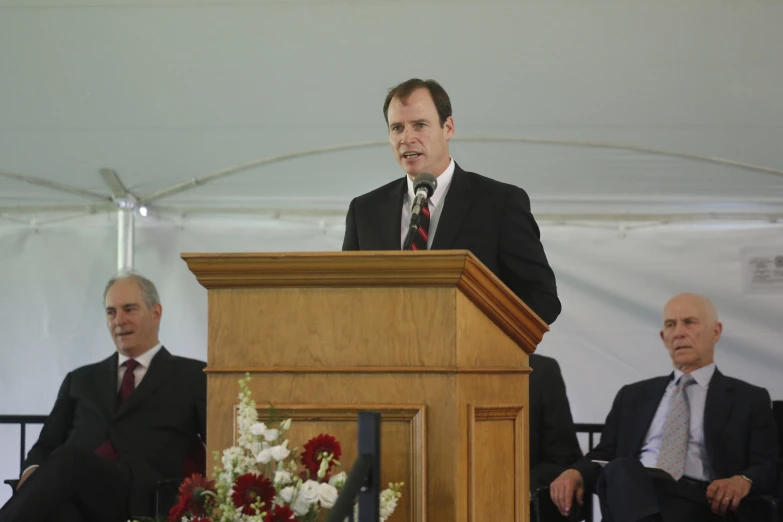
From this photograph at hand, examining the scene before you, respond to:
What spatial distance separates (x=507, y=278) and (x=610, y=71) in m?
1.68

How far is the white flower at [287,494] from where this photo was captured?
165 centimetres

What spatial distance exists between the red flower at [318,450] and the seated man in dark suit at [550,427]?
2.52 meters

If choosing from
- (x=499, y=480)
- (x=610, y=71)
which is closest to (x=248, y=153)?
(x=610, y=71)

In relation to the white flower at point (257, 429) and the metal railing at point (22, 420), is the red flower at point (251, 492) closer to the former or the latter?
the white flower at point (257, 429)

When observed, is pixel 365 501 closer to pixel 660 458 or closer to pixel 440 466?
pixel 440 466

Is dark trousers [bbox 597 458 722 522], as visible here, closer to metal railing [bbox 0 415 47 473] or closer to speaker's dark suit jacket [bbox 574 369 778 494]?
speaker's dark suit jacket [bbox 574 369 778 494]

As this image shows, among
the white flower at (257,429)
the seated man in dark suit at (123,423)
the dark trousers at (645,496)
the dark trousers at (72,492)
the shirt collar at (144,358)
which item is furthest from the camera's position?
the shirt collar at (144,358)

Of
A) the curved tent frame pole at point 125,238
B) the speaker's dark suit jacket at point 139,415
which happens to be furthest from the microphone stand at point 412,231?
the curved tent frame pole at point 125,238

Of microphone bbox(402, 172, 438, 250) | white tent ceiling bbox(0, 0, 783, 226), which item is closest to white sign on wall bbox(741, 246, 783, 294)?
white tent ceiling bbox(0, 0, 783, 226)

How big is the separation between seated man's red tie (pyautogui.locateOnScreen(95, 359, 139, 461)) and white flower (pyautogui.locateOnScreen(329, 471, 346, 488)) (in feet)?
8.38

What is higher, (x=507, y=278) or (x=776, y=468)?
(x=507, y=278)

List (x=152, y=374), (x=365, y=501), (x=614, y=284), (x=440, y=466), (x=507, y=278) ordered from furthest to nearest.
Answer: (x=614, y=284)
(x=152, y=374)
(x=507, y=278)
(x=440, y=466)
(x=365, y=501)

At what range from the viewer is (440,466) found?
1660 mm

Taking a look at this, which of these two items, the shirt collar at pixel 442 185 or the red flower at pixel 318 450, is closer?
the red flower at pixel 318 450
